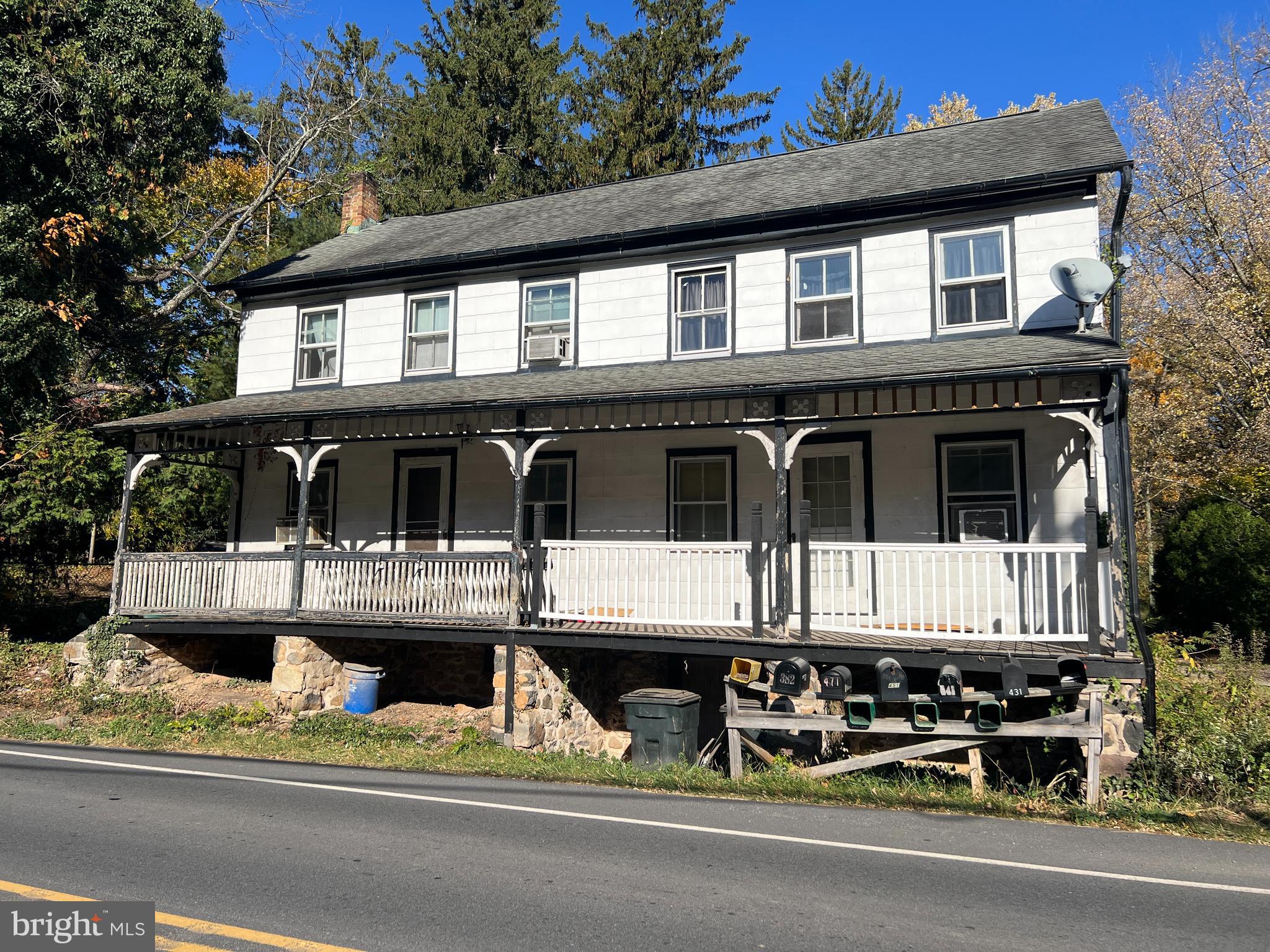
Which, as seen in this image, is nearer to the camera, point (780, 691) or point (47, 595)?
point (780, 691)

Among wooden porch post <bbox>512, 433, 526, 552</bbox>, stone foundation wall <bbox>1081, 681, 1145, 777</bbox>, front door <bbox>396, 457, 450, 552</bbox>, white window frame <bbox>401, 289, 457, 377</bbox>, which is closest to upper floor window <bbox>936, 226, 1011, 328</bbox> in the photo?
stone foundation wall <bbox>1081, 681, 1145, 777</bbox>

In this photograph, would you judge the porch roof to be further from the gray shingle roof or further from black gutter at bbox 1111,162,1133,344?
the gray shingle roof

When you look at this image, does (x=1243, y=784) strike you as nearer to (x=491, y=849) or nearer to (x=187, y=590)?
(x=491, y=849)

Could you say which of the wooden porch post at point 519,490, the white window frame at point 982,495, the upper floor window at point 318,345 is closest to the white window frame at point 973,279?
the white window frame at point 982,495

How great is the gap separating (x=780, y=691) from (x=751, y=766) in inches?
56.4

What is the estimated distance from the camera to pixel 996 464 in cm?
1235

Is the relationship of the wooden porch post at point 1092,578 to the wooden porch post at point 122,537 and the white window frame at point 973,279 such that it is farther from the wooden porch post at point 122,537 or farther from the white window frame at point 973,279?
the wooden porch post at point 122,537

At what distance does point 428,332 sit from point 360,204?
6802 mm

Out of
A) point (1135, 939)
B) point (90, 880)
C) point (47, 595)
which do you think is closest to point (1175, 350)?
point (1135, 939)

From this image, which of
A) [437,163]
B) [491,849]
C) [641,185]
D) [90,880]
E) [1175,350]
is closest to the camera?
[90,880]

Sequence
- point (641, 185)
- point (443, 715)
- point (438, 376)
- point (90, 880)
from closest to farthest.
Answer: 1. point (90, 880)
2. point (443, 715)
3. point (438, 376)
4. point (641, 185)

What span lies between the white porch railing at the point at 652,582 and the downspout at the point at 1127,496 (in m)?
4.21

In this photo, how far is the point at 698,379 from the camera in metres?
12.6

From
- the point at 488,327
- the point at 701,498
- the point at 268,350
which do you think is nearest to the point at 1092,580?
the point at 701,498
